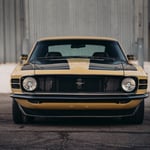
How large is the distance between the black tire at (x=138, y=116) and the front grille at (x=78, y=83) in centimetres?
55

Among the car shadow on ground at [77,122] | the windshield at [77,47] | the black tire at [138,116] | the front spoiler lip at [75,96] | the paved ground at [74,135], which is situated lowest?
the car shadow on ground at [77,122]

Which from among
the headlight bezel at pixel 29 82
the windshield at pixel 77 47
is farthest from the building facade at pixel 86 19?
the headlight bezel at pixel 29 82

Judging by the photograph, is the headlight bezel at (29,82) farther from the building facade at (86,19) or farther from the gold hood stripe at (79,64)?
the building facade at (86,19)

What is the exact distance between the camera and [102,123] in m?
7.92

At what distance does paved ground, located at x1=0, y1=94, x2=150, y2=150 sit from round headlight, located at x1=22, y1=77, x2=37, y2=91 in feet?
1.80

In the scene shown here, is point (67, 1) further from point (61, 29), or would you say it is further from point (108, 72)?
point (108, 72)

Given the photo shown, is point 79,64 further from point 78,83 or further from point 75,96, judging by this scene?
point 75,96

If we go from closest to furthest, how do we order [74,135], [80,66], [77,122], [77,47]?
[74,135], [80,66], [77,122], [77,47]

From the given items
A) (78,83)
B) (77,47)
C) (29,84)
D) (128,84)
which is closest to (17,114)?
(29,84)

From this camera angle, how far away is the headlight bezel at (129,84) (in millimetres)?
7309

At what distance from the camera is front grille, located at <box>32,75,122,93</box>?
7.27m

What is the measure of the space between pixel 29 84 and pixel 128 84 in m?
1.32

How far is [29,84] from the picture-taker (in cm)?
732

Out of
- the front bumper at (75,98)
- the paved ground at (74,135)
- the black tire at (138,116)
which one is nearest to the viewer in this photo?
the paved ground at (74,135)
